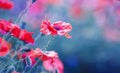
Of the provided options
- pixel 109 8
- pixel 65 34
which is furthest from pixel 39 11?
pixel 109 8

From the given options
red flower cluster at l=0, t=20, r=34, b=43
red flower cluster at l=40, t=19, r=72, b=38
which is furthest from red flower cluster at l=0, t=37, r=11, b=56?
red flower cluster at l=40, t=19, r=72, b=38

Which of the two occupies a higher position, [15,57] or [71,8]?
[71,8]

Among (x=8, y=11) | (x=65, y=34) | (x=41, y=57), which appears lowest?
(x=41, y=57)

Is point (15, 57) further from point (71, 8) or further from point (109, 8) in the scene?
point (109, 8)

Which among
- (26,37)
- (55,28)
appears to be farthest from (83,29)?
(26,37)

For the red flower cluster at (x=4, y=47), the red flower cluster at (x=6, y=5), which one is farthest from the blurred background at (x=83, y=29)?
the red flower cluster at (x=4, y=47)
